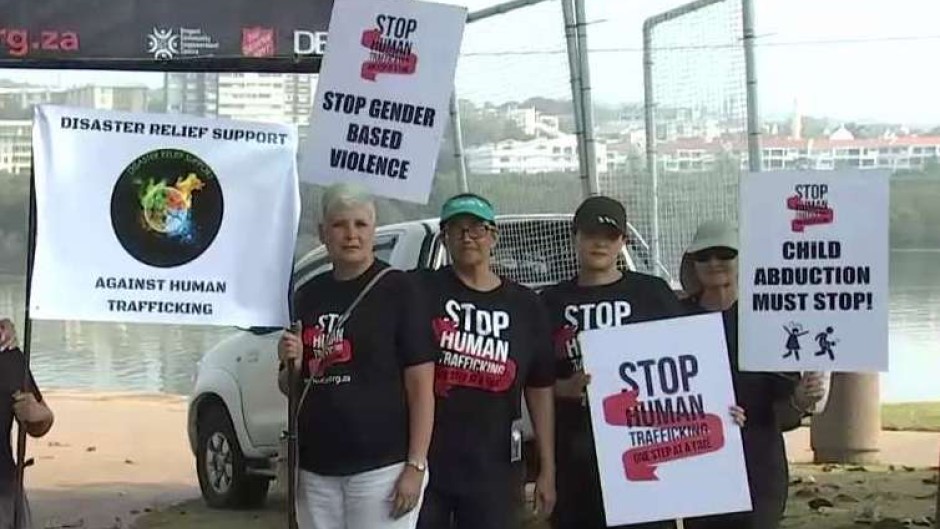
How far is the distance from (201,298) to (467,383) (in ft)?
3.00

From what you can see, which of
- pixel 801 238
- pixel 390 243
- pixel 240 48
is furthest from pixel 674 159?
pixel 801 238

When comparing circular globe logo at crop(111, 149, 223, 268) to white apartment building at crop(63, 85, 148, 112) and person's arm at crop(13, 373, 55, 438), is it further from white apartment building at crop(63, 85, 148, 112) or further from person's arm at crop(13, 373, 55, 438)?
white apartment building at crop(63, 85, 148, 112)

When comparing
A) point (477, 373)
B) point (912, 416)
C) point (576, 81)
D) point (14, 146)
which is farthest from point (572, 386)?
point (912, 416)

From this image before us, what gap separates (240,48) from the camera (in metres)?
7.71

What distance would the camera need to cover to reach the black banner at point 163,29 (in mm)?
7688

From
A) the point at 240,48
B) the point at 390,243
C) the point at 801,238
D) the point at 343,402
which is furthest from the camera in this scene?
the point at 390,243

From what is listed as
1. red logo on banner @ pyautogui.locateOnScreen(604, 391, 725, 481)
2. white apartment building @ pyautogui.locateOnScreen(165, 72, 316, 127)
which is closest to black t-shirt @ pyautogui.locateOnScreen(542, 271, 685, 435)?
red logo on banner @ pyautogui.locateOnScreen(604, 391, 725, 481)

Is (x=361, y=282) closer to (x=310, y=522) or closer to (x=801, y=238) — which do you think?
(x=310, y=522)

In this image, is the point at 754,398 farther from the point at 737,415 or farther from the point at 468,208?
the point at 468,208

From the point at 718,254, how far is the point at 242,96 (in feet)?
16.4

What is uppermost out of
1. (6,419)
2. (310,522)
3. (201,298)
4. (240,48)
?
(240,48)

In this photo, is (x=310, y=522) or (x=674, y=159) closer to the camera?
(x=310, y=522)

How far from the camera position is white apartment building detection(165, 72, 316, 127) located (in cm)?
909

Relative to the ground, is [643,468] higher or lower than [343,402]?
lower
